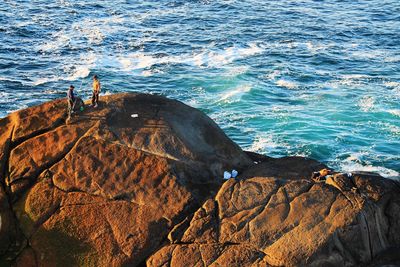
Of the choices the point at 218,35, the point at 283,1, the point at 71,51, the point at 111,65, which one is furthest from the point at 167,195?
the point at 283,1

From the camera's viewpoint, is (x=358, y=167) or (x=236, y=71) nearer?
(x=358, y=167)

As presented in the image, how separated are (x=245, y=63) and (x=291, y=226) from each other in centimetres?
3361

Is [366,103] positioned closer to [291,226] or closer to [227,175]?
[227,175]

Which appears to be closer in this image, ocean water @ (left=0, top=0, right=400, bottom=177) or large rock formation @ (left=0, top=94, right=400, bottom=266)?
large rock formation @ (left=0, top=94, right=400, bottom=266)

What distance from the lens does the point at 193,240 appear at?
20.1 m

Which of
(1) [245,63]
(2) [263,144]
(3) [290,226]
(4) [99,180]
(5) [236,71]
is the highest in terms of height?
(4) [99,180]

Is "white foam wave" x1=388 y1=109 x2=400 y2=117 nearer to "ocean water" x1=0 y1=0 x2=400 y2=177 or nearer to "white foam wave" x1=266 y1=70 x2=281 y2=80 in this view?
"ocean water" x1=0 y1=0 x2=400 y2=177

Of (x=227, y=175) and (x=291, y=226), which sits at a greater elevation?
(x=227, y=175)

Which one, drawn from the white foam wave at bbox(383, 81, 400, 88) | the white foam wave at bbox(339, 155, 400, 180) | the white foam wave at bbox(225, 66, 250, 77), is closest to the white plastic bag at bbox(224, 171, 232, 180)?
the white foam wave at bbox(339, 155, 400, 180)

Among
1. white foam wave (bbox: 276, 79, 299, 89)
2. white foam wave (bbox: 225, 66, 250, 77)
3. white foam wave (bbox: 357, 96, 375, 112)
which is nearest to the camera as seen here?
white foam wave (bbox: 357, 96, 375, 112)

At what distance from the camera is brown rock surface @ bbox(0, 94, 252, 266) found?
2034 centimetres

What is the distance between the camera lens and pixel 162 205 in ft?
A: 67.8

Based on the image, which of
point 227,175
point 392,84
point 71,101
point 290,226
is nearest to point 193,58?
point 392,84

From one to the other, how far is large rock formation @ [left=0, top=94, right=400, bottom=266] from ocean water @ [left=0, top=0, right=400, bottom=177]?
14.1 meters
